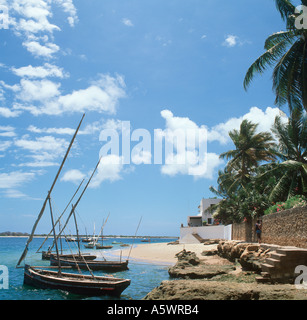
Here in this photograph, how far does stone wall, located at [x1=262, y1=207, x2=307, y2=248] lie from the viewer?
1292cm

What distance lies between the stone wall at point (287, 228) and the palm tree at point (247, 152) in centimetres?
1791

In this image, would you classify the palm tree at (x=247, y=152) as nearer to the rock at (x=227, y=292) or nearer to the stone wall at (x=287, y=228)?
the stone wall at (x=287, y=228)

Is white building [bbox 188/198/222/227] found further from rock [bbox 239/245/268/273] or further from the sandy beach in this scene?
rock [bbox 239/245/268/273]

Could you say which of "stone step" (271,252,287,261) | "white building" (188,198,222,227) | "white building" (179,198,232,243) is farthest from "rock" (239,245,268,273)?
"white building" (188,198,222,227)

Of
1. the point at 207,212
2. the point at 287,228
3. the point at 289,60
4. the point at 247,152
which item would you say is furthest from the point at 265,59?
the point at 207,212

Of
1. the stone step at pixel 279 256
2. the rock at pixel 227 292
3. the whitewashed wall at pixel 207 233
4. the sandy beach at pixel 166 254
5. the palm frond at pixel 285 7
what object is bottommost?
the sandy beach at pixel 166 254

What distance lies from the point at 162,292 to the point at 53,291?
460 inches

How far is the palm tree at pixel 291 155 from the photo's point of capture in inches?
812

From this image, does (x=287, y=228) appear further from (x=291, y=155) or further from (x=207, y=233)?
(x=207, y=233)

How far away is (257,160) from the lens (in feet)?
120

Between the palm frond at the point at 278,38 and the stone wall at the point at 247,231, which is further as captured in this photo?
the stone wall at the point at 247,231

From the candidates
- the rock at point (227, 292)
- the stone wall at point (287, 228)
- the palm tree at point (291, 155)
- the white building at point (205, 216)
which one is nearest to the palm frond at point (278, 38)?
the palm tree at point (291, 155)
